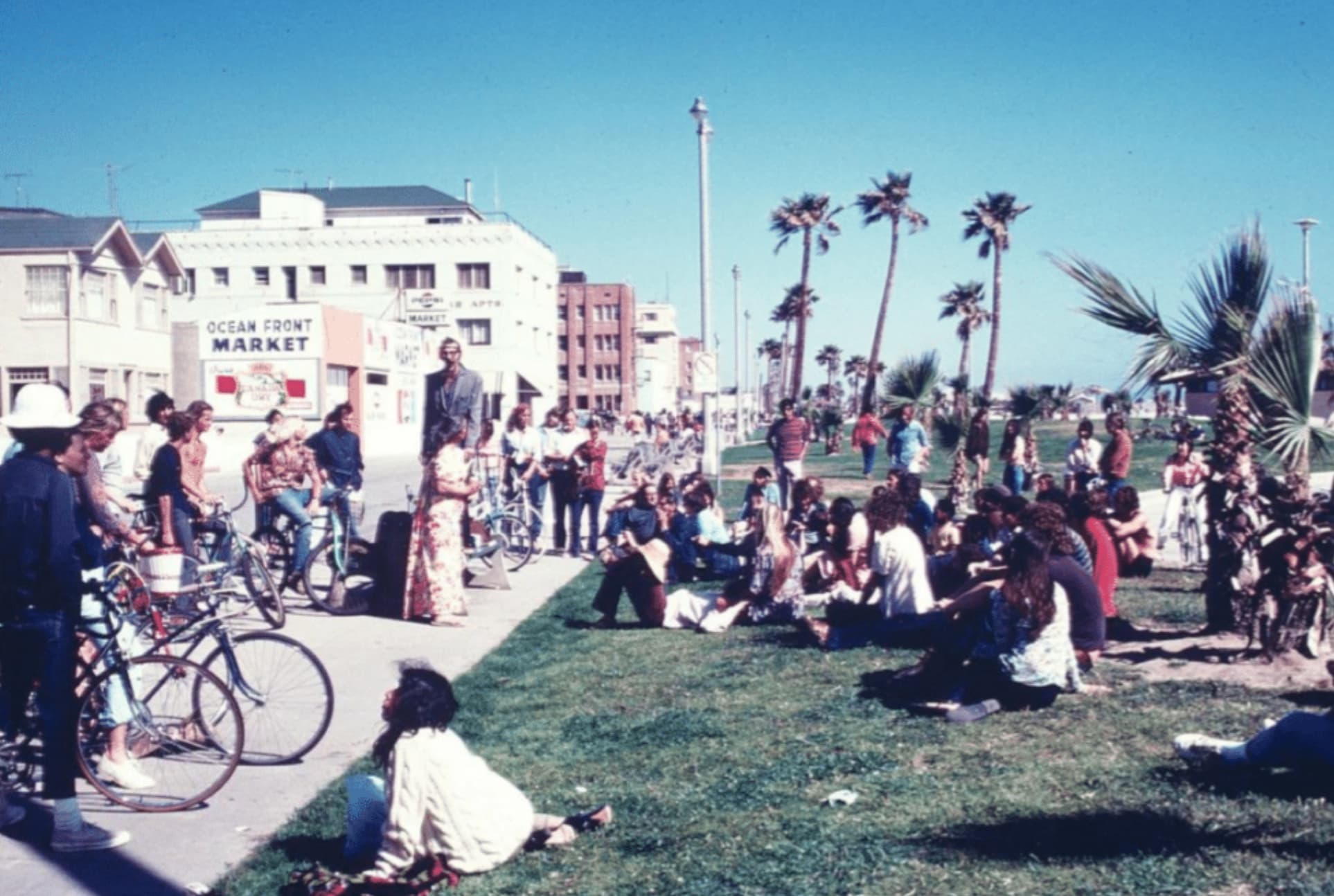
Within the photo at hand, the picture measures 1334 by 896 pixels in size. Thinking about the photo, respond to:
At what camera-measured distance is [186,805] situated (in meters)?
5.96

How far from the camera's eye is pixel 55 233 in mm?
39625

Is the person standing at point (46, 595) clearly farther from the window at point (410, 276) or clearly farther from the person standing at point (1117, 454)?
the window at point (410, 276)

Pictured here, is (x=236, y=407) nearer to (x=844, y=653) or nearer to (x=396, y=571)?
(x=396, y=571)

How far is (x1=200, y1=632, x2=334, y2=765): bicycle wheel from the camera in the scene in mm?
6383

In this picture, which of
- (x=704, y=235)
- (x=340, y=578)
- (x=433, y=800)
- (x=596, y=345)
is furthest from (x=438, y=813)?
(x=596, y=345)

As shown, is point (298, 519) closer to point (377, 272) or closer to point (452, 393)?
point (452, 393)

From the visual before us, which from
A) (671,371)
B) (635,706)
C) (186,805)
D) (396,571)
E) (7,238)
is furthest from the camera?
(671,371)

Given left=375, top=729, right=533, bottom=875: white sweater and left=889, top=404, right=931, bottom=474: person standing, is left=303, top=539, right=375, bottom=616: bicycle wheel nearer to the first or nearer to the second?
left=375, top=729, right=533, bottom=875: white sweater

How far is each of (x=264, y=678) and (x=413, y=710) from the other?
1.79m

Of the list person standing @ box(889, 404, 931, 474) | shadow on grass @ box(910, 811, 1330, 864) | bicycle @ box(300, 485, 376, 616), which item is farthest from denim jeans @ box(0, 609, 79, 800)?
person standing @ box(889, 404, 931, 474)

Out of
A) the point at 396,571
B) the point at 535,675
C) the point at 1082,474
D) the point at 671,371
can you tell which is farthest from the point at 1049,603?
the point at 671,371

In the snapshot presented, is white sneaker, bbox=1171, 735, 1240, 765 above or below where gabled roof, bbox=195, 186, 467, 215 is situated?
below

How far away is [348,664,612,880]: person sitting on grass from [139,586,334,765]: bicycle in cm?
151

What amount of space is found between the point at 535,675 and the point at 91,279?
35.4 metres
